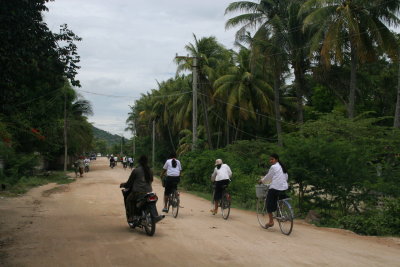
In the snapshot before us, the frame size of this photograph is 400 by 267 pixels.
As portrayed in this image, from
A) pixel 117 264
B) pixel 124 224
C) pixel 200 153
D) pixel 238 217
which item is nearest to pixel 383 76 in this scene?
pixel 200 153

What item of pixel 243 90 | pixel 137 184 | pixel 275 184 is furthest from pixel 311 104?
pixel 137 184

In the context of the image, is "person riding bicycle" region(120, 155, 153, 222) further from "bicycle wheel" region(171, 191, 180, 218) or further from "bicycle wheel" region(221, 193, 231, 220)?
"bicycle wheel" region(221, 193, 231, 220)

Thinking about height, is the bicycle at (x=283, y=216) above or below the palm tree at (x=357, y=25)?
below

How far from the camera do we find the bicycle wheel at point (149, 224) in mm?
9016

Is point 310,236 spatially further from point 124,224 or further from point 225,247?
point 124,224

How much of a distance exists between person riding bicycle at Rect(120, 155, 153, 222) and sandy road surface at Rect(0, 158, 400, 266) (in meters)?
0.57

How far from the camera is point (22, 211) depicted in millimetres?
13758

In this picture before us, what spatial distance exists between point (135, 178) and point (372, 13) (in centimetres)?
1991

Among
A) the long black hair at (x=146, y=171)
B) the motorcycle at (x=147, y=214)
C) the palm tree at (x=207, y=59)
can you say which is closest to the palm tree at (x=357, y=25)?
the palm tree at (x=207, y=59)

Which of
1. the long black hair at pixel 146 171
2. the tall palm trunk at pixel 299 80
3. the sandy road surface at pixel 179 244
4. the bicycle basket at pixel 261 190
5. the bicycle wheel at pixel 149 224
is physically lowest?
the sandy road surface at pixel 179 244

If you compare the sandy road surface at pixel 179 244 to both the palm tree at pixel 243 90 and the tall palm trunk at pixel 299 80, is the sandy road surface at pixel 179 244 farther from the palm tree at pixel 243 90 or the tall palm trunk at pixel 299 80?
the palm tree at pixel 243 90

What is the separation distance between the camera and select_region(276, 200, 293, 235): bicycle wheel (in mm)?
9656

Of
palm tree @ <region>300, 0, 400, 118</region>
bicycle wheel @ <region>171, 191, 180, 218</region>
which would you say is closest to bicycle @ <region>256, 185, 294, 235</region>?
bicycle wheel @ <region>171, 191, 180, 218</region>

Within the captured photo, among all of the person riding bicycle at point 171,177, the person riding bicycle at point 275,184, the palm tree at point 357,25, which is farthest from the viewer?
the palm tree at point 357,25
